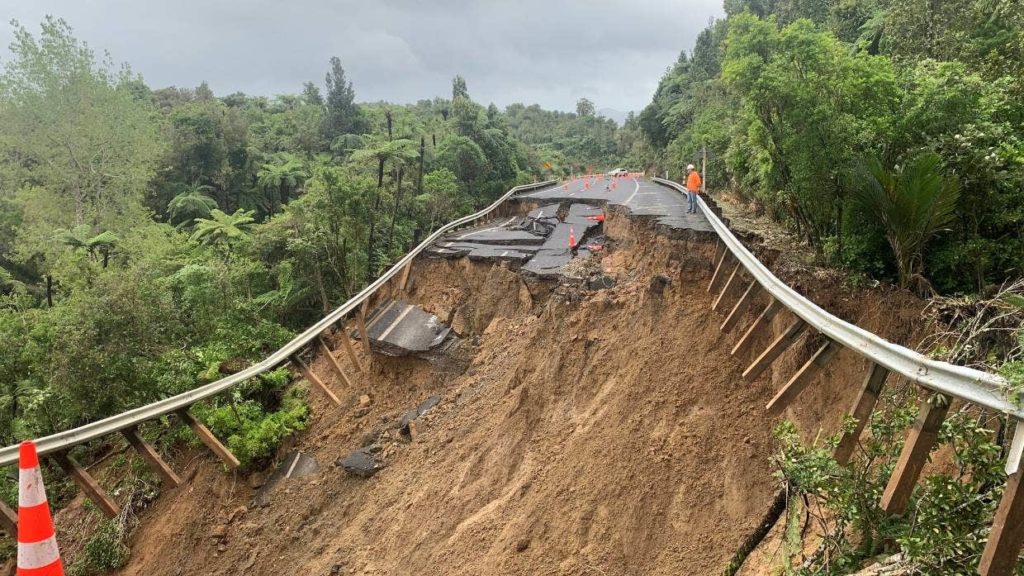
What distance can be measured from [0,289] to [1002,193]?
29.7 m

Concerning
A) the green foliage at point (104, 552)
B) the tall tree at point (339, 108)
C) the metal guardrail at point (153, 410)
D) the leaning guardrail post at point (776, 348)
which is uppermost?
the tall tree at point (339, 108)

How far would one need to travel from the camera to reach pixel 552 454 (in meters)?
7.36

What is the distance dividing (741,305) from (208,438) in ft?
27.3

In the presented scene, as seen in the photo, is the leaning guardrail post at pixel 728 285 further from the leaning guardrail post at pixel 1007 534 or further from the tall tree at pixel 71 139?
the tall tree at pixel 71 139

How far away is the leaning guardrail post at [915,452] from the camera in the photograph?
317 centimetres

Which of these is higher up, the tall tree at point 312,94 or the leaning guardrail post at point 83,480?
the tall tree at point 312,94

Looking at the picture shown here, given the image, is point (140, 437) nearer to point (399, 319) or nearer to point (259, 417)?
point (259, 417)

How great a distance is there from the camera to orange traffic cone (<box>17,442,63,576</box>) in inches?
126

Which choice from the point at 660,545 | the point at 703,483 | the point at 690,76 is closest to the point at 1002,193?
the point at 703,483

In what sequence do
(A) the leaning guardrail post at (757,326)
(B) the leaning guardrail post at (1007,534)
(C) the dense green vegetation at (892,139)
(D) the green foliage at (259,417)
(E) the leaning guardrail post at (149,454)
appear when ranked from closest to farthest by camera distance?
(B) the leaning guardrail post at (1007,534)
(C) the dense green vegetation at (892,139)
(A) the leaning guardrail post at (757,326)
(E) the leaning guardrail post at (149,454)
(D) the green foliage at (259,417)

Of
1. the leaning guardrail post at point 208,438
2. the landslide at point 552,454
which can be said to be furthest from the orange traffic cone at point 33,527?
the leaning guardrail post at point 208,438

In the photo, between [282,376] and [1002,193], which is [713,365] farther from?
[282,376]

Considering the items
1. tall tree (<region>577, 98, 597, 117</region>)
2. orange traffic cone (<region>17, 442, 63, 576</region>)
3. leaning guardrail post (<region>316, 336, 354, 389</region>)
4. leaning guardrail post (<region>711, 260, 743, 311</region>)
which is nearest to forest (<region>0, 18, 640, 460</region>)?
leaning guardrail post (<region>316, 336, 354, 389</region>)

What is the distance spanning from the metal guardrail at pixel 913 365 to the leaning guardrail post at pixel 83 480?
917 centimetres
